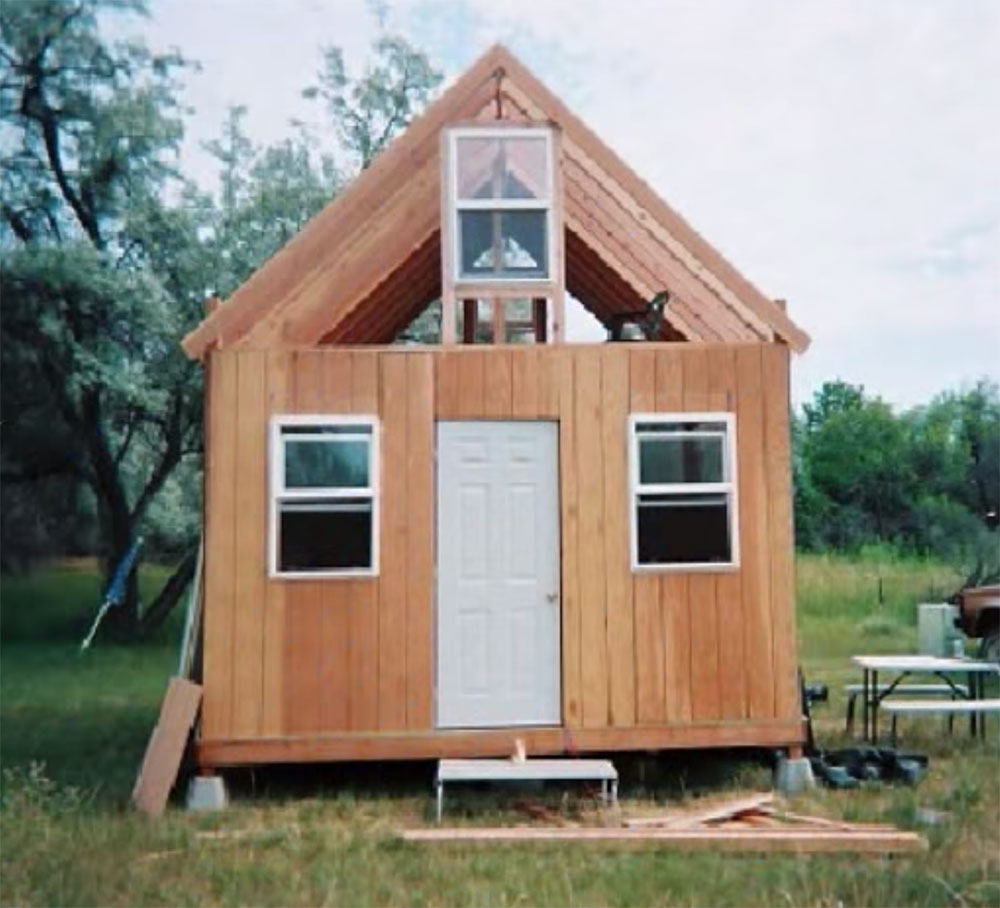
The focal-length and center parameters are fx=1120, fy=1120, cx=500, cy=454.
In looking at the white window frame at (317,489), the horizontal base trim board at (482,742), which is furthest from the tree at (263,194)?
the horizontal base trim board at (482,742)

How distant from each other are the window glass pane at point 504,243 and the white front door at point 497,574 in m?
0.72

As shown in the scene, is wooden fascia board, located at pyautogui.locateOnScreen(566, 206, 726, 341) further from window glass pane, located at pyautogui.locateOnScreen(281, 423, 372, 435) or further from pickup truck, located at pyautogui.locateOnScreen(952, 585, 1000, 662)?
pickup truck, located at pyautogui.locateOnScreen(952, 585, 1000, 662)

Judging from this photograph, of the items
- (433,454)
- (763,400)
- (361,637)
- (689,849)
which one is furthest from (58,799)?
(763,400)

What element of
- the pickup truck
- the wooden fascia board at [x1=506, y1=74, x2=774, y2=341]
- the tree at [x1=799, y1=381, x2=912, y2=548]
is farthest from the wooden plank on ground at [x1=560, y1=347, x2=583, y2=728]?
the pickup truck

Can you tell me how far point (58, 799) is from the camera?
482 cm

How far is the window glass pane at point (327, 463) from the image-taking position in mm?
5031

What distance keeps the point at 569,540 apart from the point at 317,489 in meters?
1.16

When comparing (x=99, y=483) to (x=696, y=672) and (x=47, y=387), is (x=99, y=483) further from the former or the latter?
(x=696, y=672)

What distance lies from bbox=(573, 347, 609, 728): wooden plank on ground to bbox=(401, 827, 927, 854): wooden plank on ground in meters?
0.84

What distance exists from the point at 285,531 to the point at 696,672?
195 cm

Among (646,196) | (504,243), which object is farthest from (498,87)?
(646,196)

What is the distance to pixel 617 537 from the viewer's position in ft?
16.6

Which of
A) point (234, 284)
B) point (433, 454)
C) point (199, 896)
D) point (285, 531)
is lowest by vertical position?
point (199, 896)

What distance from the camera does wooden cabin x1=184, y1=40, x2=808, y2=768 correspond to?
16.3 ft
